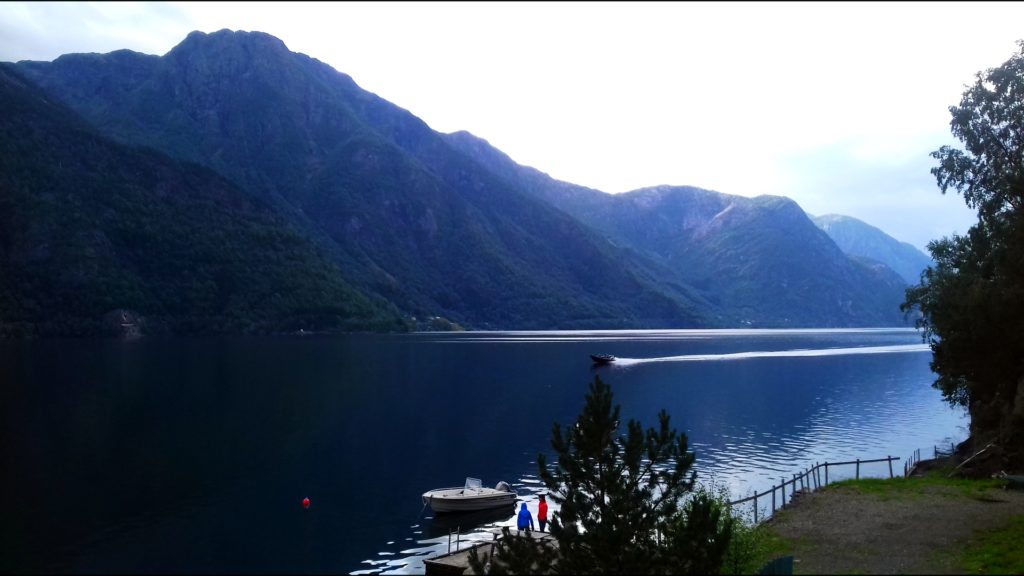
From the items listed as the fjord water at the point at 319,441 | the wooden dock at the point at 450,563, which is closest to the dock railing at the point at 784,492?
the fjord water at the point at 319,441

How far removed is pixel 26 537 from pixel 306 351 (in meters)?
151

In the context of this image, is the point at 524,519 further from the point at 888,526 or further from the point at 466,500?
the point at 888,526

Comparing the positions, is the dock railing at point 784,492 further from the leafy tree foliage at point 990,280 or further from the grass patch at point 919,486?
the leafy tree foliage at point 990,280

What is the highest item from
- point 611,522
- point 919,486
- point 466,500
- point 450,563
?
point 611,522

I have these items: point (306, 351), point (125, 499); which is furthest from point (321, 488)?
point (306, 351)

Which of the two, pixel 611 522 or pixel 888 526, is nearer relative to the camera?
pixel 611 522

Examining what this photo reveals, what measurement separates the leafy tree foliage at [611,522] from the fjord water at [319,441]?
1484 centimetres

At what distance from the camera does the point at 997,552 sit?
1096 inches

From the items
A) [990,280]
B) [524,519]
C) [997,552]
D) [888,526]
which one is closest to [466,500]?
[524,519]

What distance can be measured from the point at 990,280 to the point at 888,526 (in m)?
26.9

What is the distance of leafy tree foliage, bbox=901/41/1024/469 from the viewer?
4600cm

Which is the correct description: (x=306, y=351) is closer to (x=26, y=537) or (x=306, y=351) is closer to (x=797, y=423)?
(x=797, y=423)

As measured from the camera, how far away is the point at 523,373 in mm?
145000

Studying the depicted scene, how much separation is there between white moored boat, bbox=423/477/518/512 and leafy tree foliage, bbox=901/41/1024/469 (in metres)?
31.6
